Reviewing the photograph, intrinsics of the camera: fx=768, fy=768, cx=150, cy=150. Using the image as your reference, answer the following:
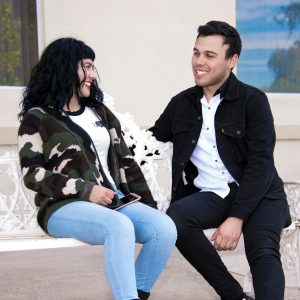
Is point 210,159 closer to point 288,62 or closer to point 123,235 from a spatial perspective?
point 123,235

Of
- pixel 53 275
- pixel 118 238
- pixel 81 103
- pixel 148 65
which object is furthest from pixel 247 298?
pixel 148 65

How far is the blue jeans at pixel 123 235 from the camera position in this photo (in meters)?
3.45

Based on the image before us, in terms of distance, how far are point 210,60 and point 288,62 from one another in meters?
4.50

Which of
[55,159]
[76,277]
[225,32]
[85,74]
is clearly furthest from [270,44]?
[55,159]

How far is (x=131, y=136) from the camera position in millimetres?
4723

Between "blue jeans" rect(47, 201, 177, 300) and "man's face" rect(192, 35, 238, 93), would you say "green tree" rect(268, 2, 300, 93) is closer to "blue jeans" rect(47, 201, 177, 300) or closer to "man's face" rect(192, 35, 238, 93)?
"man's face" rect(192, 35, 238, 93)

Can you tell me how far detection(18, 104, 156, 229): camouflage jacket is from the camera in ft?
12.1

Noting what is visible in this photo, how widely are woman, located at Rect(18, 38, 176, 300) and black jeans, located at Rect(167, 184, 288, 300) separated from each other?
Answer: 199mm

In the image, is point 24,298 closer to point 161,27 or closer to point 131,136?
point 131,136

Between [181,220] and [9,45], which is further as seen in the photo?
[9,45]

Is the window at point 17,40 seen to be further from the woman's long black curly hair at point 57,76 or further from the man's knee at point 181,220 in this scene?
the man's knee at point 181,220

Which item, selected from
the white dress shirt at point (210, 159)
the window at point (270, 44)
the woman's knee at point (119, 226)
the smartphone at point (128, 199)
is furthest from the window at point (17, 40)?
the woman's knee at point (119, 226)

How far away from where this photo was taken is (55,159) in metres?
3.82

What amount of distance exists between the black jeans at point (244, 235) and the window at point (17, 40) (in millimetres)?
3071
